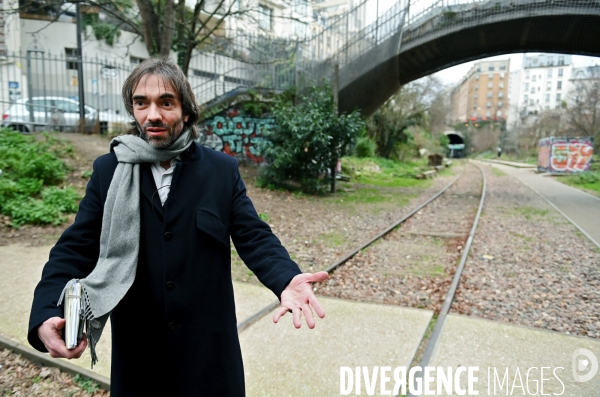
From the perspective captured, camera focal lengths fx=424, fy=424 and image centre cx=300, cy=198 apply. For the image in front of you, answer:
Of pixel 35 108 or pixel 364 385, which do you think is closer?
pixel 364 385

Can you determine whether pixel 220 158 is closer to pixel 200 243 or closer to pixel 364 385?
pixel 200 243

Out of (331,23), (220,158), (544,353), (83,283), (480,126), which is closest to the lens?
(83,283)

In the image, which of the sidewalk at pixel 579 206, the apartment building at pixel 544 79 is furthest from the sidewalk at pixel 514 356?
the apartment building at pixel 544 79

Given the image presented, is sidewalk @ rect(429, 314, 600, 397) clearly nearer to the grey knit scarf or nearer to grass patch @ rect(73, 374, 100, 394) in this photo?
grass patch @ rect(73, 374, 100, 394)

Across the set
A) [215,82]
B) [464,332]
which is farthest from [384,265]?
[215,82]

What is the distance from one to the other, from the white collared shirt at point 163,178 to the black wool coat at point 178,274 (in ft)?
0.08

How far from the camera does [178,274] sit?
5.93 feet

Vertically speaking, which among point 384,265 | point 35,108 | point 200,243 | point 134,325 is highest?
point 35,108

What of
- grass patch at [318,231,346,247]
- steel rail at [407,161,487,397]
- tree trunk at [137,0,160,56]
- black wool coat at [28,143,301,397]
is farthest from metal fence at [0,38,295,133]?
black wool coat at [28,143,301,397]

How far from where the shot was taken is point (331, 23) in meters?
15.7

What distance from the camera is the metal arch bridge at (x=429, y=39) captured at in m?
12.6

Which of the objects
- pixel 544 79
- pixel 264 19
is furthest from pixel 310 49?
pixel 544 79

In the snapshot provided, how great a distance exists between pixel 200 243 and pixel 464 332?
10.5 ft

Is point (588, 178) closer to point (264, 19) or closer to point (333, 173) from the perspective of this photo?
point (333, 173)
